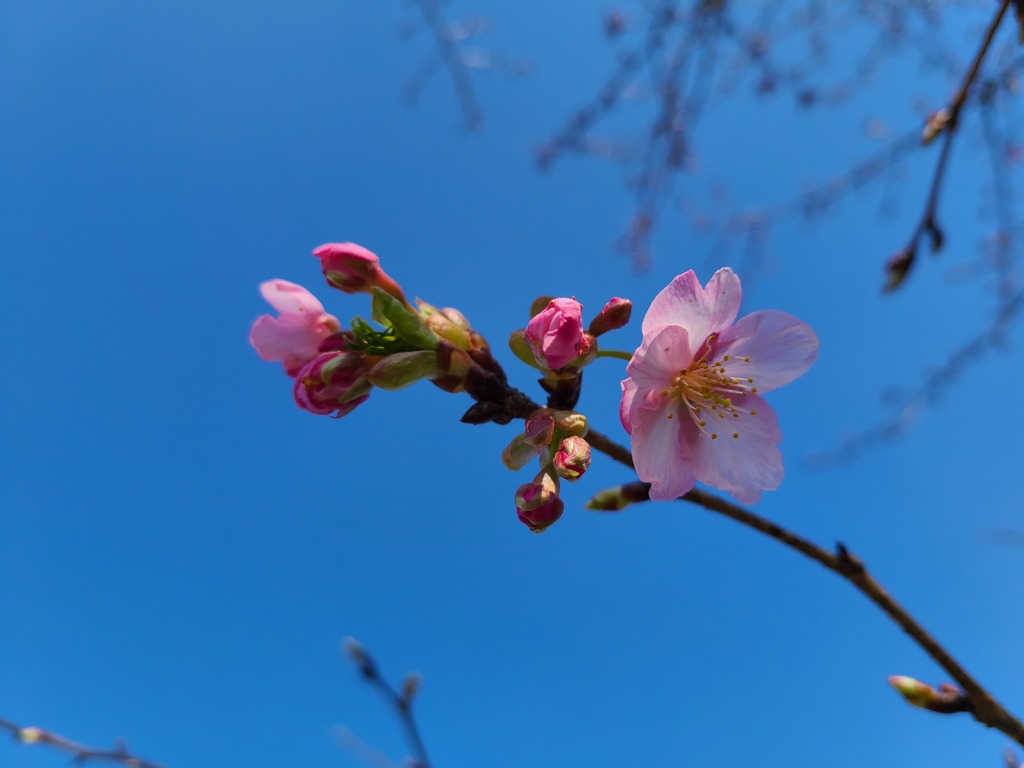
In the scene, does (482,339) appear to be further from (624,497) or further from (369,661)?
(369,661)

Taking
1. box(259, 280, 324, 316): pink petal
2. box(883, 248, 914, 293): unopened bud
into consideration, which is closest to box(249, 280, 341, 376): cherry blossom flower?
box(259, 280, 324, 316): pink petal

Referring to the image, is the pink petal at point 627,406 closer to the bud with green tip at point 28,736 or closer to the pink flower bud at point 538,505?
the pink flower bud at point 538,505

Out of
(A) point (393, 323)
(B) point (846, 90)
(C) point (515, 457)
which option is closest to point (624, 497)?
(C) point (515, 457)

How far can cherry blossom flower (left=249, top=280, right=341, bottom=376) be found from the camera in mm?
1345

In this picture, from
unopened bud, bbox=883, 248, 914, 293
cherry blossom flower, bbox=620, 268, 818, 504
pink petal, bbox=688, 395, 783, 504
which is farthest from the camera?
unopened bud, bbox=883, 248, 914, 293

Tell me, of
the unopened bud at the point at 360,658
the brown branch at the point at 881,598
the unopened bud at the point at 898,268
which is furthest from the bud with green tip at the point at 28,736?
the unopened bud at the point at 898,268

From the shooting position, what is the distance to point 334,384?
3.79 ft

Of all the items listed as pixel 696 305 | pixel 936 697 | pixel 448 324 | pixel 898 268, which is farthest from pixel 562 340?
pixel 898 268

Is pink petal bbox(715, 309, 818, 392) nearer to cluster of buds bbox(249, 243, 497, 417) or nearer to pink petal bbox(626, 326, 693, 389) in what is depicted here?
pink petal bbox(626, 326, 693, 389)

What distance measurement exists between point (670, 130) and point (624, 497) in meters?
2.85

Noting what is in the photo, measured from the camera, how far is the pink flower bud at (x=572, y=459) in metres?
0.98

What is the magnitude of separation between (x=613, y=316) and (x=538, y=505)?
1.17ft

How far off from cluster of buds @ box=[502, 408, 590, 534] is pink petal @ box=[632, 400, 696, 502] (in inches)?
5.1

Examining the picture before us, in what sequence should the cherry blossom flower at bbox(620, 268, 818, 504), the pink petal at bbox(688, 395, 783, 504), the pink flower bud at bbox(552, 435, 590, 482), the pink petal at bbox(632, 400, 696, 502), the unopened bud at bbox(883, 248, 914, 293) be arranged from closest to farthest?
the pink flower bud at bbox(552, 435, 590, 482)
the pink petal at bbox(632, 400, 696, 502)
the cherry blossom flower at bbox(620, 268, 818, 504)
the pink petal at bbox(688, 395, 783, 504)
the unopened bud at bbox(883, 248, 914, 293)
